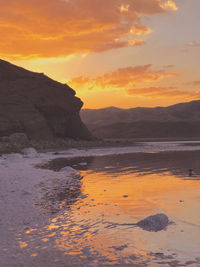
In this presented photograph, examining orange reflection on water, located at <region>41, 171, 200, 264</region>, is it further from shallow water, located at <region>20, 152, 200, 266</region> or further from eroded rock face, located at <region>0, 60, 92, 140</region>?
eroded rock face, located at <region>0, 60, 92, 140</region>

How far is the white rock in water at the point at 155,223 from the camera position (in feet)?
24.7

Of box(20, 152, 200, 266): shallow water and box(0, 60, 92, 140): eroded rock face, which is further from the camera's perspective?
box(0, 60, 92, 140): eroded rock face

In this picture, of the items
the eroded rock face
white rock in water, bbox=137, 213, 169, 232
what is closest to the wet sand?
white rock in water, bbox=137, 213, 169, 232

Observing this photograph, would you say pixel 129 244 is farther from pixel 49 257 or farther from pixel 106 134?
pixel 106 134

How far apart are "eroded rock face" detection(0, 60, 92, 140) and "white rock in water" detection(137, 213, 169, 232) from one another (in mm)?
49687

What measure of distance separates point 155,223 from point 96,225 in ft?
4.71

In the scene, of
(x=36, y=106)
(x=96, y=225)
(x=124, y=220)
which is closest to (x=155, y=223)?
(x=124, y=220)

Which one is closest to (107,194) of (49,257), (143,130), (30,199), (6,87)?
(30,199)

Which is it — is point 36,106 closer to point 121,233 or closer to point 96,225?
point 96,225

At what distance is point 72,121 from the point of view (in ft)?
231

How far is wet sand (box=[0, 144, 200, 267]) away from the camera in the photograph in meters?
5.73

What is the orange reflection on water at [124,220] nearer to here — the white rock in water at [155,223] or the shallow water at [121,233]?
the shallow water at [121,233]

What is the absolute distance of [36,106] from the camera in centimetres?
6438

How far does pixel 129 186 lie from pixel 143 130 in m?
158
